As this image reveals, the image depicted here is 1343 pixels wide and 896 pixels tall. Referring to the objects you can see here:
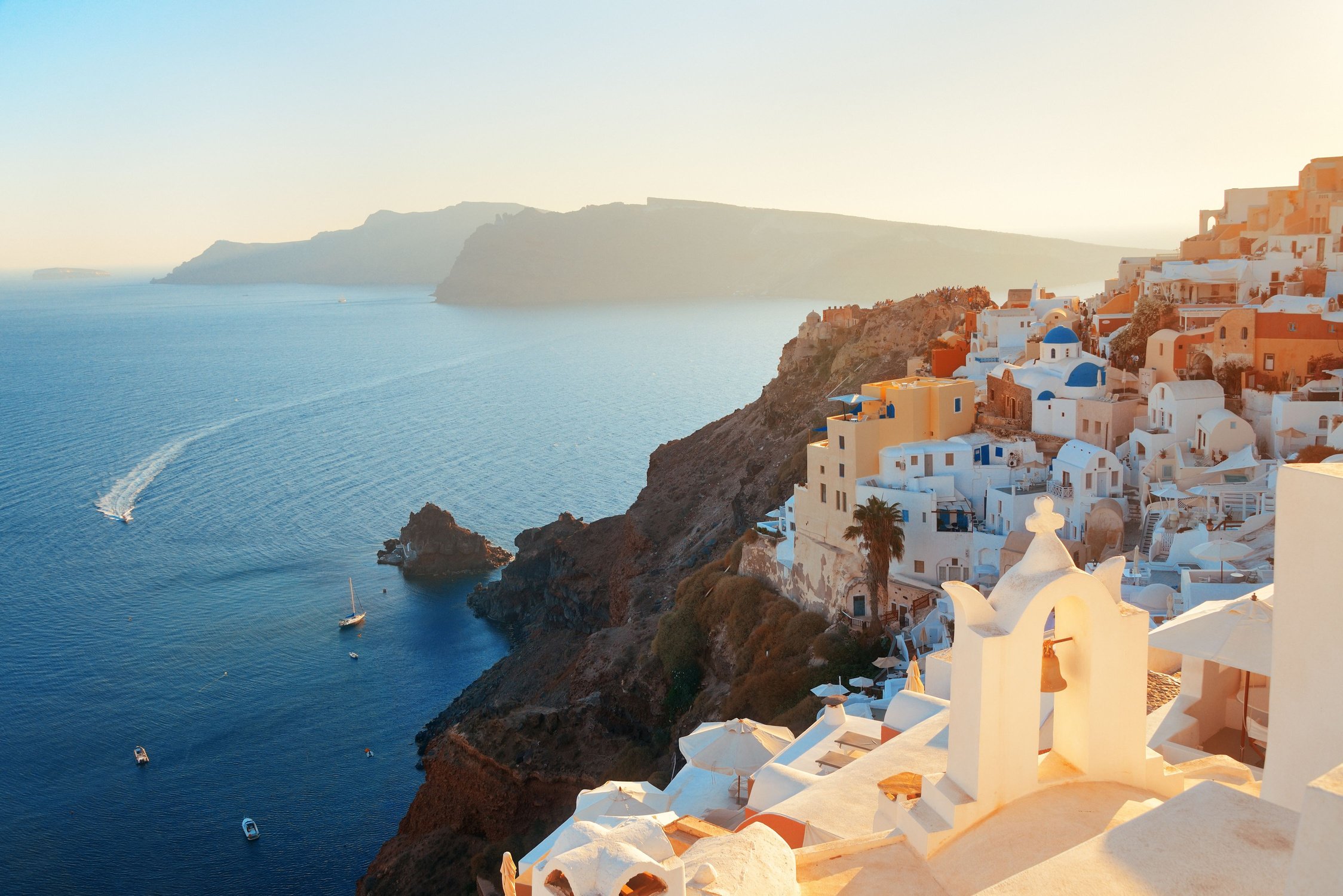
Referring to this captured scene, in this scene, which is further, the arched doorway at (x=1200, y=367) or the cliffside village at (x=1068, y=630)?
the arched doorway at (x=1200, y=367)

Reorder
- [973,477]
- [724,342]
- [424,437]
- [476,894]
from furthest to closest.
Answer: [724,342]
[424,437]
[973,477]
[476,894]

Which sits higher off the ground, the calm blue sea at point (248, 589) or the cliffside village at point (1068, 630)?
the cliffside village at point (1068, 630)

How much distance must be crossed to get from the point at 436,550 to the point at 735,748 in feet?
141

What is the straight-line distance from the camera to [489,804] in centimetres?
2811

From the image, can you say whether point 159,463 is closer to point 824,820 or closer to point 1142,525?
point 1142,525

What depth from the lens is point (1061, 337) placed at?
34.7 metres

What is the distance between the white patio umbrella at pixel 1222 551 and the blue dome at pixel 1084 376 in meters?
10.4

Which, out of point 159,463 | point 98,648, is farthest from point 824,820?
point 159,463

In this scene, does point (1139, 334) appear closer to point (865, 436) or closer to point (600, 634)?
point (865, 436)

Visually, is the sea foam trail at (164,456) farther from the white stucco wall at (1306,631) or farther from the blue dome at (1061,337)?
the white stucco wall at (1306,631)

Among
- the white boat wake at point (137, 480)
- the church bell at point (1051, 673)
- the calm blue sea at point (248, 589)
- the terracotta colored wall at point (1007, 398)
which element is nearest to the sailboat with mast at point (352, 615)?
the calm blue sea at point (248, 589)

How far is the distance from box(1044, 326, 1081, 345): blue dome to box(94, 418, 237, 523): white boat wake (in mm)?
53673

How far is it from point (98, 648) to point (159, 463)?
3663 centimetres

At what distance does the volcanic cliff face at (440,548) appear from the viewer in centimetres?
5684
